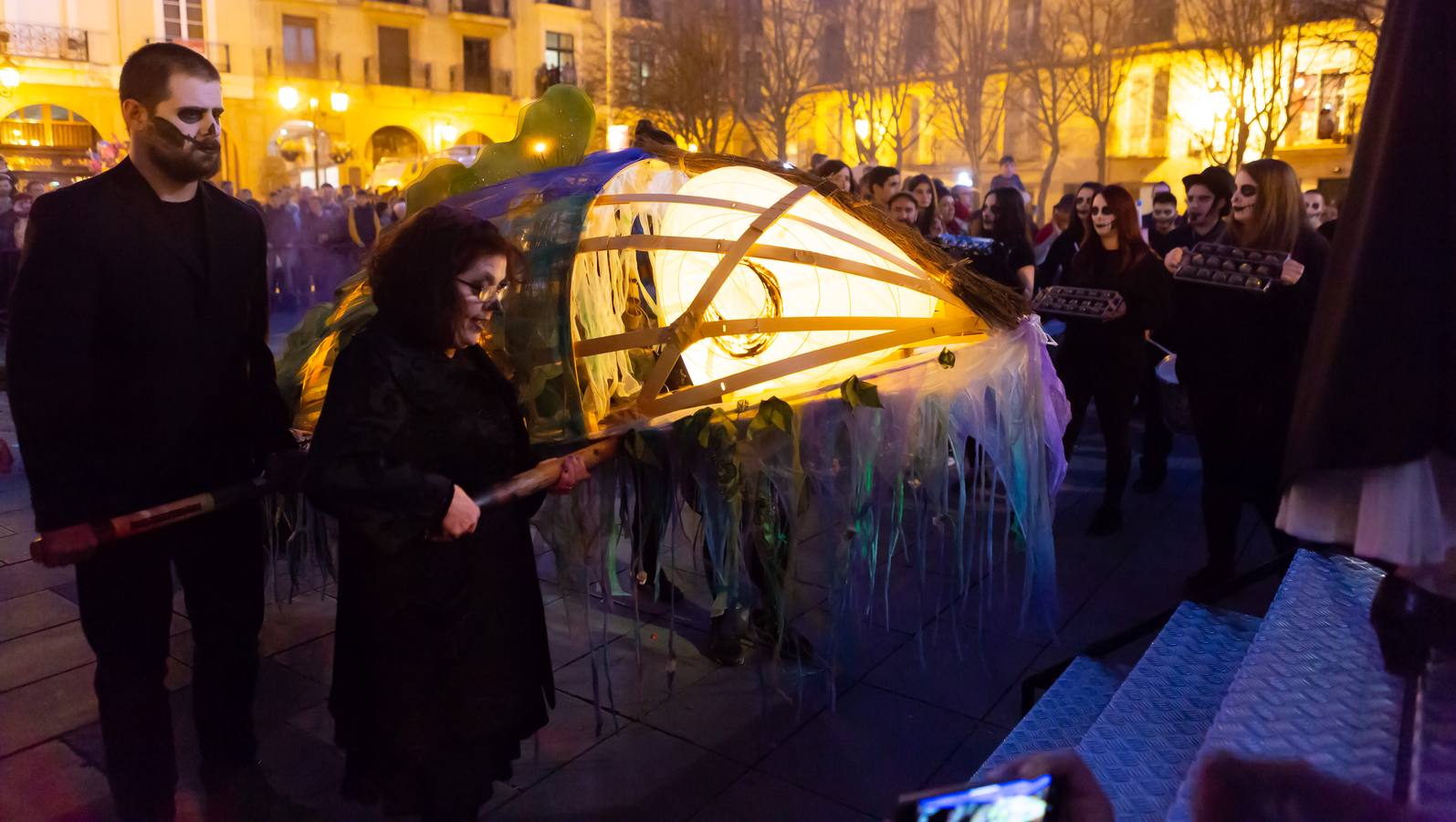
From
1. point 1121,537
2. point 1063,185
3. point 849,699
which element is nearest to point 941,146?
point 1063,185

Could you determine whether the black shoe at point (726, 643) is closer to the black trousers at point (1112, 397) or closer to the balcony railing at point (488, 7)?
the black trousers at point (1112, 397)

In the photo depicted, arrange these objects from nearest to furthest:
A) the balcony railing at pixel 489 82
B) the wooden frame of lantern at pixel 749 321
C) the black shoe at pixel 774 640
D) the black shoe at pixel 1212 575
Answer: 1. the wooden frame of lantern at pixel 749 321
2. the black shoe at pixel 774 640
3. the black shoe at pixel 1212 575
4. the balcony railing at pixel 489 82

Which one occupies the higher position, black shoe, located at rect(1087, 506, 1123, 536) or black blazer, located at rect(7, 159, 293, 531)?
black blazer, located at rect(7, 159, 293, 531)

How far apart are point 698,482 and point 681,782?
1.01 meters

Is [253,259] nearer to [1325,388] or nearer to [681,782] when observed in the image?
[681,782]

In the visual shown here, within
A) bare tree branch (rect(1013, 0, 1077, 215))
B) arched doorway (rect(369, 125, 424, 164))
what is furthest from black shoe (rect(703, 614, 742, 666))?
arched doorway (rect(369, 125, 424, 164))

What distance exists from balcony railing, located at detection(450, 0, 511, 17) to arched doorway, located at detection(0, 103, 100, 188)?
42.3 ft

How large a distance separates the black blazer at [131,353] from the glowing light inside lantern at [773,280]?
4.89ft

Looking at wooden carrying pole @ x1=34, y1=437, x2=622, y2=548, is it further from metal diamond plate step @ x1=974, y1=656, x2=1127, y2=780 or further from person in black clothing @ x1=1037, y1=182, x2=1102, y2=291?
person in black clothing @ x1=1037, y1=182, x2=1102, y2=291

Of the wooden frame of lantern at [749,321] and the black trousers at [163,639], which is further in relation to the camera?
the wooden frame of lantern at [749,321]

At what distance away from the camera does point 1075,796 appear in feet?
4.41

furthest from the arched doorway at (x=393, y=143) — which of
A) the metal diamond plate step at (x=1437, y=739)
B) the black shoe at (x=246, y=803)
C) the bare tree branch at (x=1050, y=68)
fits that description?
the metal diamond plate step at (x=1437, y=739)

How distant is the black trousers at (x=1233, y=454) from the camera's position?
434cm

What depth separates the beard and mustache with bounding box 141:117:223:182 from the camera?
259 centimetres
